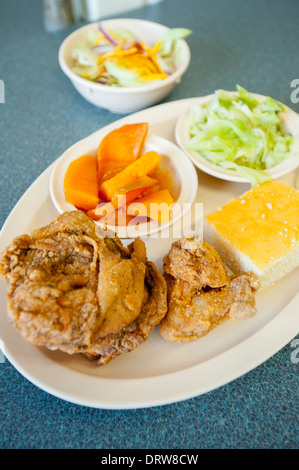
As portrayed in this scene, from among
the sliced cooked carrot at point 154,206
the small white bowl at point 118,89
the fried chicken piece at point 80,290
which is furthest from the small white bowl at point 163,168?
the small white bowl at point 118,89

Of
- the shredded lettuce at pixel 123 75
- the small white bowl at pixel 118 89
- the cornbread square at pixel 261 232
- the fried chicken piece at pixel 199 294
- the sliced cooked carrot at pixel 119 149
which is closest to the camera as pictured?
the fried chicken piece at pixel 199 294

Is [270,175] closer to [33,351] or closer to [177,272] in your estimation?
[177,272]

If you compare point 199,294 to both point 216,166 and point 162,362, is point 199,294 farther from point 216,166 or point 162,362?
point 216,166

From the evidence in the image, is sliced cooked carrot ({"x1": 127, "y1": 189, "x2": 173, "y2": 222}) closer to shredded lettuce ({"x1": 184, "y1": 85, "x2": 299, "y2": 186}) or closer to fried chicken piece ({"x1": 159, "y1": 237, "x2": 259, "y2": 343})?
fried chicken piece ({"x1": 159, "y1": 237, "x2": 259, "y2": 343})

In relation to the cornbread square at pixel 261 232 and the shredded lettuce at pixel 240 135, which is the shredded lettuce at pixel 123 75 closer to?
the shredded lettuce at pixel 240 135

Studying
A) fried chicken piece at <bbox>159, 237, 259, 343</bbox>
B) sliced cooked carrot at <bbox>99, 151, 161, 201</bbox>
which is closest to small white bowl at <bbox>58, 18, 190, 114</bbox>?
sliced cooked carrot at <bbox>99, 151, 161, 201</bbox>

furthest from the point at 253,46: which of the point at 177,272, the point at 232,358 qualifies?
the point at 232,358
